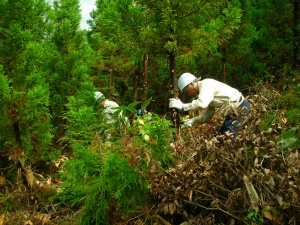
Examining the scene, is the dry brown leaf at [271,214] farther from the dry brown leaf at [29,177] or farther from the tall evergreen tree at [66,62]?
the tall evergreen tree at [66,62]

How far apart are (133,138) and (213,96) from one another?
2.02 metres

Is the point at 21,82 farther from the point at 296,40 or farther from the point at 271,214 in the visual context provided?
the point at 296,40

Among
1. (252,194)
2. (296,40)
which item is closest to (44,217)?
(252,194)

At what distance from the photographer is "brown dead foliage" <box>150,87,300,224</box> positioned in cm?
278

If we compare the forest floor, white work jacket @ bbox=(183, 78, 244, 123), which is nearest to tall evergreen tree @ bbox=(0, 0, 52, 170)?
white work jacket @ bbox=(183, 78, 244, 123)

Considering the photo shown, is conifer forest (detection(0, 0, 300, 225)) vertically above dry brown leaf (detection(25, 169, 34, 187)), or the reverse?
conifer forest (detection(0, 0, 300, 225))

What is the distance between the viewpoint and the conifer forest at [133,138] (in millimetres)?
3074

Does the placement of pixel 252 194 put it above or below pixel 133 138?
below

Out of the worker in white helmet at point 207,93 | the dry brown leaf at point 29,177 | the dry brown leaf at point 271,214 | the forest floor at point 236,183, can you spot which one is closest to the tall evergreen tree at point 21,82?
the dry brown leaf at point 29,177

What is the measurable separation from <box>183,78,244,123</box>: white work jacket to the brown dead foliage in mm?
1648

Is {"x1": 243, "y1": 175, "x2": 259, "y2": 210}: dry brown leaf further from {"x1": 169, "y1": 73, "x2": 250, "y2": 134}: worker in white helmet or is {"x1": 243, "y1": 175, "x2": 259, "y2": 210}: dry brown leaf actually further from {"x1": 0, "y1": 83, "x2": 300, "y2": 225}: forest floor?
{"x1": 169, "y1": 73, "x2": 250, "y2": 134}: worker in white helmet

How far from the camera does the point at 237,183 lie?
317cm

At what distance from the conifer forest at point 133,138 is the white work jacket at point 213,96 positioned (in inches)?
10.6

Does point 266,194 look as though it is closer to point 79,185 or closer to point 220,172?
point 220,172
